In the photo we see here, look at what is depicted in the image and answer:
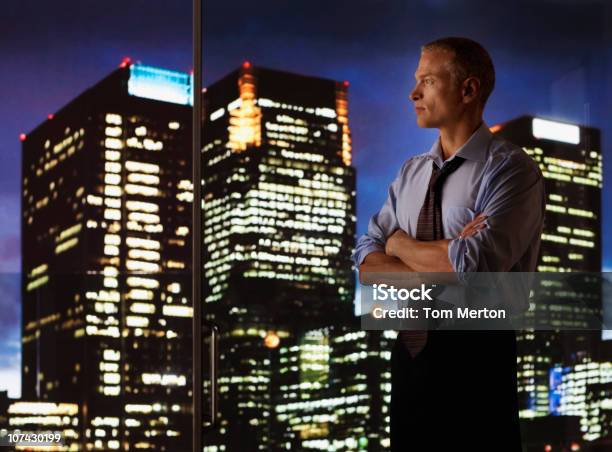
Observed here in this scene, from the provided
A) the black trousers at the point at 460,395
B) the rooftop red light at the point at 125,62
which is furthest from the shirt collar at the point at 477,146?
the rooftop red light at the point at 125,62

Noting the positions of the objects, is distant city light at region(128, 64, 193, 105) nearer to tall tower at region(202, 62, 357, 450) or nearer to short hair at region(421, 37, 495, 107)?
tall tower at region(202, 62, 357, 450)

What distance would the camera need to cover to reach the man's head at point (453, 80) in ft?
7.38

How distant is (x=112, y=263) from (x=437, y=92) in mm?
1615

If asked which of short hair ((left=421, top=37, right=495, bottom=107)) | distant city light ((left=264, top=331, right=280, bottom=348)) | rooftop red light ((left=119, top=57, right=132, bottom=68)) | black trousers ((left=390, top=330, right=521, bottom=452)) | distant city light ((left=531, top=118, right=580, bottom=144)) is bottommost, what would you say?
black trousers ((left=390, top=330, right=521, bottom=452))

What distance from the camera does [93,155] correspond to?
3.46 metres

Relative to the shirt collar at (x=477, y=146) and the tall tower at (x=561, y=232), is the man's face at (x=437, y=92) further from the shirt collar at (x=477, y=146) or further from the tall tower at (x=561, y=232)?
the tall tower at (x=561, y=232)

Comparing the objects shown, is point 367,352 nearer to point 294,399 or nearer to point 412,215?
point 294,399

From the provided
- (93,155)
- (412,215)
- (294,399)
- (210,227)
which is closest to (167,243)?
(210,227)

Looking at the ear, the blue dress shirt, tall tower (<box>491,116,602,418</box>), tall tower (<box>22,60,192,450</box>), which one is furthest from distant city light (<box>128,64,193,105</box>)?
the ear

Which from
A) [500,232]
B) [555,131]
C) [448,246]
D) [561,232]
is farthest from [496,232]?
[555,131]

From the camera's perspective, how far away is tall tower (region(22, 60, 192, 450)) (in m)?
3.34

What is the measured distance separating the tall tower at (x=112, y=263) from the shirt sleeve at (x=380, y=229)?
42.2 inches

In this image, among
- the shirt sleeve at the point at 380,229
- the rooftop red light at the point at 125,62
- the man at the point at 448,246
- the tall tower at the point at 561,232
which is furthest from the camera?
the rooftop red light at the point at 125,62

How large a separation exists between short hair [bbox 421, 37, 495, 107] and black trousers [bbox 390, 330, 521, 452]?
0.64 m
